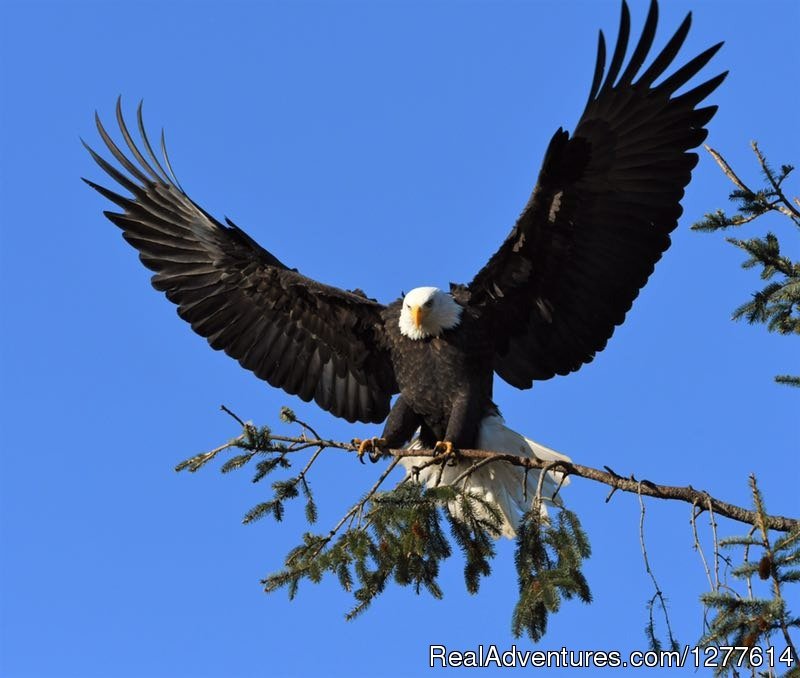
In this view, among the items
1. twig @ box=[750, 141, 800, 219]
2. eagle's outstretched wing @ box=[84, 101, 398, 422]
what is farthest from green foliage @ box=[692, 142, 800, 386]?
eagle's outstretched wing @ box=[84, 101, 398, 422]

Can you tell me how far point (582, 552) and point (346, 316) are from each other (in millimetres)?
2815

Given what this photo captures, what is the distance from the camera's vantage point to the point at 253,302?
24.2 ft

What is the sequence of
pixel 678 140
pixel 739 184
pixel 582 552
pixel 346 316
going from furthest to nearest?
pixel 346 316 → pixel 678 140 → pixel 739 184 → pixel 582 552

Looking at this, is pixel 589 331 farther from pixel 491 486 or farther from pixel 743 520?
pixel 743 520

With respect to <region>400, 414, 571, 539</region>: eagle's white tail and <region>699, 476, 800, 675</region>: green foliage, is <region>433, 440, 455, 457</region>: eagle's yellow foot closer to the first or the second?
<region>400, 414, 571, 539</region>: eagle's white tail

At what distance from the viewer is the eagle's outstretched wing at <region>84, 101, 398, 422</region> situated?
717 cm

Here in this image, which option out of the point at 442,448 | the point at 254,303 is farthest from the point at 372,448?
the point at 254,303

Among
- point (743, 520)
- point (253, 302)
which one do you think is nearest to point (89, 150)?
point (253, 302)

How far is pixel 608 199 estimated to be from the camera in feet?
21.2

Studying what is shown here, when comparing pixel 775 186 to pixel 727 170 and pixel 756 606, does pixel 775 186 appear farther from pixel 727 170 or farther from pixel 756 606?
pixel 756 606

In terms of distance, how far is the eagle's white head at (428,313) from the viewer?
21.2ft

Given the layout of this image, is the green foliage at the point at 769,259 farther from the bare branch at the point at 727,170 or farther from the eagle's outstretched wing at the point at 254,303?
the eagle's outstretched wing at the point at 254,303

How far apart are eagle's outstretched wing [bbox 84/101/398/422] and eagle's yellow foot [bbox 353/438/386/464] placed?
77 cm

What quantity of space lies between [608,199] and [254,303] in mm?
2328
